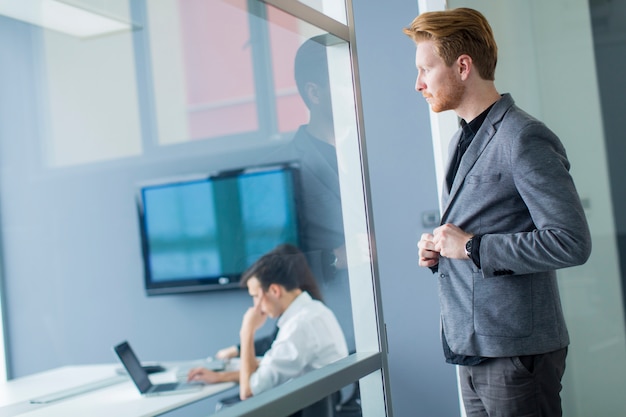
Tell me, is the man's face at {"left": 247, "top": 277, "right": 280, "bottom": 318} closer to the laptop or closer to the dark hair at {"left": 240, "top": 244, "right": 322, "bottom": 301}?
the dark hair at {"left": 240, "top": 244, "right": 322, "bottom": 301}

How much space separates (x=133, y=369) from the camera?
9.46ft

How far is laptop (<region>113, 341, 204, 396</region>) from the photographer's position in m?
2.73

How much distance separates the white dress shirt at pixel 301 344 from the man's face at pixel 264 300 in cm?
8

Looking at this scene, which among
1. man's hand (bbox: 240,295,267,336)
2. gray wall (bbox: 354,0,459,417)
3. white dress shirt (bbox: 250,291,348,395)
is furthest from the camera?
gray wall (bbox: 354,0,459,417)

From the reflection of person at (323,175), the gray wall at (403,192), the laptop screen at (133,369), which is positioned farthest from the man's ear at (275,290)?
the gray wall at (403,192)

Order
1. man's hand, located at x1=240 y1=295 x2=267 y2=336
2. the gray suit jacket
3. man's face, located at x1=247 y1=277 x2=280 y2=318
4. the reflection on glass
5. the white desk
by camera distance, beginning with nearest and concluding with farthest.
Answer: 1. the gray suit jacket
2. the reflection on glass
3. the white desk
4. man's face, located at x1=247 y1=277 x2=280 y2=318
5. man's hand, located at x1=240 y1=295 x2=267 y2=336

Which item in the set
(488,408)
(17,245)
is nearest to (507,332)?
(488,408)

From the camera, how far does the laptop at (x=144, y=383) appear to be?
2.73 m

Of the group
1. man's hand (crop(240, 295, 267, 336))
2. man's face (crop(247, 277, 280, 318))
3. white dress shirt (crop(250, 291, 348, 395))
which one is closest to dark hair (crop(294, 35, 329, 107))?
white dress shirt (crop(250, 291, 348, 395))

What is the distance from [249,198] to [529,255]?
10.7ft

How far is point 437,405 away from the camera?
138 inches

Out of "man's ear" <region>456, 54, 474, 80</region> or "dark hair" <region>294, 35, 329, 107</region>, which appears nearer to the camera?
"man's ear" <region>456, 54, 474, 80</region>

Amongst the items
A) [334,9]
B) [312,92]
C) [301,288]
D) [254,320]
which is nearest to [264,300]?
[254,320]

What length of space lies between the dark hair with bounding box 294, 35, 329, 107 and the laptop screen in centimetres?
132
